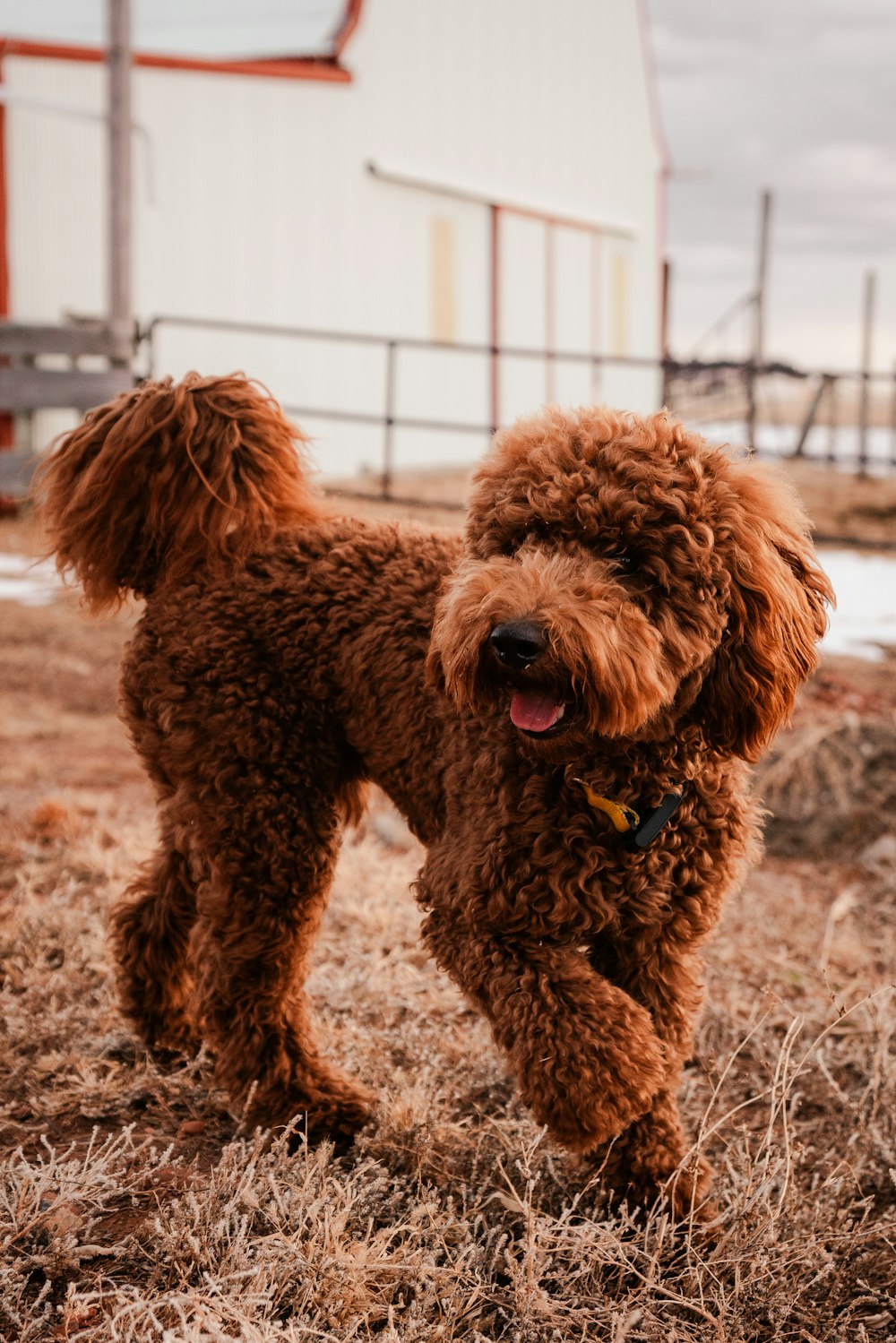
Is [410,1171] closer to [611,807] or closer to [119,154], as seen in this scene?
[611,807]

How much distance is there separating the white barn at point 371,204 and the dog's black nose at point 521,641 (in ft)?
30.2

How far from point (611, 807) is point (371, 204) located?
15.0 meters

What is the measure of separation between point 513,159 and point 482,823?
18.0 metres

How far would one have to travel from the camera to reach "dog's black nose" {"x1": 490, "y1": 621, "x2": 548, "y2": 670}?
2561 mm

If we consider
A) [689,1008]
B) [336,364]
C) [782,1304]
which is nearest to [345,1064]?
[689,1008]

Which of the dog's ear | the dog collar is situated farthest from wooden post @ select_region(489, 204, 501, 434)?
the dog collar

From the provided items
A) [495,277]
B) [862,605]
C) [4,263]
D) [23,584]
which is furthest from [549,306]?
[23,584]

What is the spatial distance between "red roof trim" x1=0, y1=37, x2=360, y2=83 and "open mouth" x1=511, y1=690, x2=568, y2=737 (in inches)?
461

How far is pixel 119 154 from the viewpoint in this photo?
1125 cm

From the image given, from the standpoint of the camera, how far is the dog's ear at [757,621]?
2.80 metres

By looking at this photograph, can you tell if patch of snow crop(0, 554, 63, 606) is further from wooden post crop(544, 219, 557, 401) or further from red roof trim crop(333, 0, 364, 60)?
wooden post crop(544, 219, 557, 401)

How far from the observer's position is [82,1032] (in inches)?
153

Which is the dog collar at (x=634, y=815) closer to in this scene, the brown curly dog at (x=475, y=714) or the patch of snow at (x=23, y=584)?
the brown curly dog at (x=475, y=714)

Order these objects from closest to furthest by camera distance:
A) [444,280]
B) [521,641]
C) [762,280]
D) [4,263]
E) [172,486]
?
[521,641], [172,486], [4,263], [444,280], [762,280]
